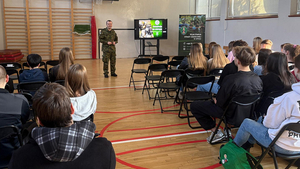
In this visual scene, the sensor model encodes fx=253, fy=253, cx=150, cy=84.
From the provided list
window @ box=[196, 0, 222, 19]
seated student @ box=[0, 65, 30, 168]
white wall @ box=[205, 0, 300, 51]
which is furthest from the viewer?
window @ box=[196, 0, 222, 19]

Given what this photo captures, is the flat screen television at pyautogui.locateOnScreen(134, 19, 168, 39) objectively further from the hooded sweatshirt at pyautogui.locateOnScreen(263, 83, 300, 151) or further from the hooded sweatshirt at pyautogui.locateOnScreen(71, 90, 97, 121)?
the hooded sweatshirt at pyautogui.locateOnScreen(263, 83, 300, 151)

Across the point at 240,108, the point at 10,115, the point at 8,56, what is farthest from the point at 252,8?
the point at 8,56

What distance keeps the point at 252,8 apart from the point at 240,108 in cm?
712

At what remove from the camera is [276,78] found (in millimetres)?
2904

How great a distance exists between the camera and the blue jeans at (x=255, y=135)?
2199 millimetres

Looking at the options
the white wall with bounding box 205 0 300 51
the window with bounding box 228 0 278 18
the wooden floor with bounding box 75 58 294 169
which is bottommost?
the wooden floor with bounding box 75 58 294 169

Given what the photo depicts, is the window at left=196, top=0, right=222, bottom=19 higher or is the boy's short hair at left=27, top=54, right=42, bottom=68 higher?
the window at left=196, top=0, right=222, bottom=19

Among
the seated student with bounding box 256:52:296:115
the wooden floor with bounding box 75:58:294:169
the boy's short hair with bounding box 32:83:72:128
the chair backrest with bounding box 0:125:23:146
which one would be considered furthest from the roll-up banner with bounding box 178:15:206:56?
the boy's short hair with bounding box 32:83:72:128

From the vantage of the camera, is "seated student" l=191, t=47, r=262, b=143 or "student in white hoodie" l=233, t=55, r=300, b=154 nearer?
"student in white hoodie" l=233, t=55, r=300, b=154

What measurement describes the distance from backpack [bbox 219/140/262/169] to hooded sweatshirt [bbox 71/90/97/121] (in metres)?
1.45

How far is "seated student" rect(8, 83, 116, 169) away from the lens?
1.19m

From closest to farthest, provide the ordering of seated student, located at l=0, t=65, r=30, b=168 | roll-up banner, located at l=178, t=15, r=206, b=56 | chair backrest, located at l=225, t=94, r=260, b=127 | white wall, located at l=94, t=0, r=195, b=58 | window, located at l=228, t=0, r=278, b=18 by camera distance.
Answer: seated student, located at l=0, t=65, r=30, b=168 < chair backrest, located at l=225, t=94, r=260, b=127 < window, located at l=228, t=0, r=278, b=18 < roll-up banner, located at l=178, t=15, r=206, b=56 < white wall, located at l=94, t=0, r=195, b=58

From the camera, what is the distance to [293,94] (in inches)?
78.7

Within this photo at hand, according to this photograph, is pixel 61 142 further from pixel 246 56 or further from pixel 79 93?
pixel 246 56
